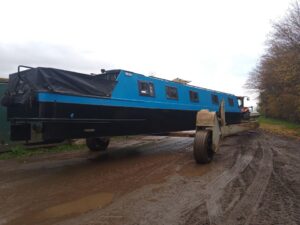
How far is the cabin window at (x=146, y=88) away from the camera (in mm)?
9633

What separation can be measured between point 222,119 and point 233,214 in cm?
619

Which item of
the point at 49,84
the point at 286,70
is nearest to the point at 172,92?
the point at 49,84

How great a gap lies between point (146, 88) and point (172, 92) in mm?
1659

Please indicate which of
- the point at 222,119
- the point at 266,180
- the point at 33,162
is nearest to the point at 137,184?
the point at 266,180

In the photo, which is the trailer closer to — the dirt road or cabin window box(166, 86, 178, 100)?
cabin window box(166, 86, 178, 100)

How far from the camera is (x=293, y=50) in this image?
83.4ft

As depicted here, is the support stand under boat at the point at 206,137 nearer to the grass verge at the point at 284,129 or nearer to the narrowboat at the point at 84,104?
the narrowboat at the point at 84,104

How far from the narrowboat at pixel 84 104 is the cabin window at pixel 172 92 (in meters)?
0.07

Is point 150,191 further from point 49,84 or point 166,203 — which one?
point 49,84

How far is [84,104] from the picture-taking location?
24.4 feet

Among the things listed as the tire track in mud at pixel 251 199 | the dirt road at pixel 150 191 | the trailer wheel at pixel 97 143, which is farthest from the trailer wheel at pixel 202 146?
the trailer wheel at pixel 97 143

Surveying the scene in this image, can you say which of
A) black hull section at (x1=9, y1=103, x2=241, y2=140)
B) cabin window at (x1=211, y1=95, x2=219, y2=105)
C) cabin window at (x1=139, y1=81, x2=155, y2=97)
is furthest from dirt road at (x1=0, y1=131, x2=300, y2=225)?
cabin window at (x1=211, y1=95, x2=219, y2=105)

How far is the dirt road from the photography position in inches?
178

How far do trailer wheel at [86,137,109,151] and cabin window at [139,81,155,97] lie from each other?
286 cm
